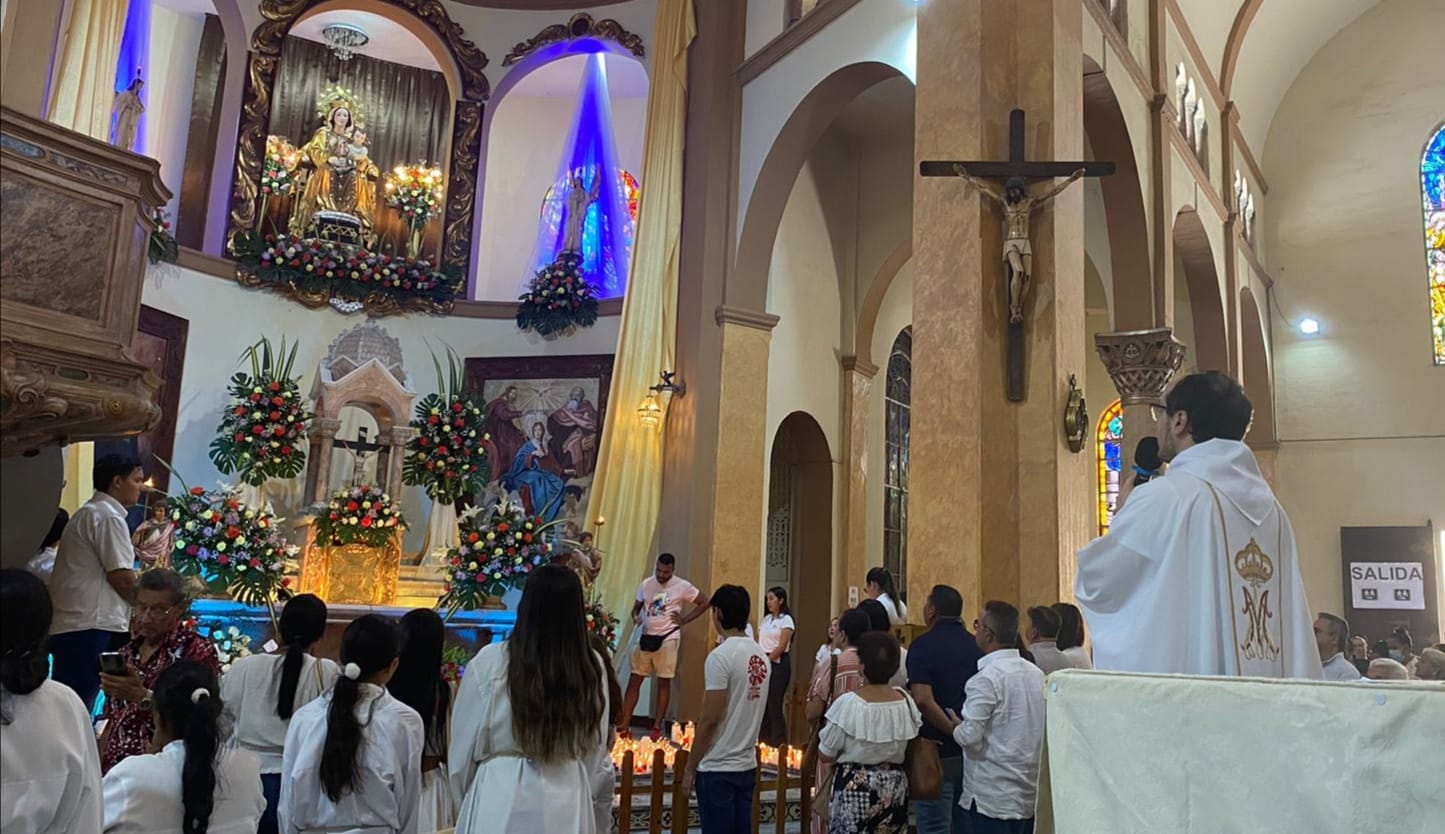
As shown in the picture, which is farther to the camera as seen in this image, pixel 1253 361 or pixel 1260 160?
pixel 1260 160

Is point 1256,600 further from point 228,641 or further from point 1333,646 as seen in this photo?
point 228,641

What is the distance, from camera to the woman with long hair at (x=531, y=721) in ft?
9.36

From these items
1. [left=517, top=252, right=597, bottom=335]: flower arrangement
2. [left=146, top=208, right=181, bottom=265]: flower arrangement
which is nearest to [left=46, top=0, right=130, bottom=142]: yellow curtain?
[left=146, top=208, right=181, bottom=265]: flower arrangement

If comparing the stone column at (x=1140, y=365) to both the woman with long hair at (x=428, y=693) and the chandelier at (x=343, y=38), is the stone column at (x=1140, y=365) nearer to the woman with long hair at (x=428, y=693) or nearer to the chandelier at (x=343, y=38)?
the woman with long hair at (x=428, y=693)

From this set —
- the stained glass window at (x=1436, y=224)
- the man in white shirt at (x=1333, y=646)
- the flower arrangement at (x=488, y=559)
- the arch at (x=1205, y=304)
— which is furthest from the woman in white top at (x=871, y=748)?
the stained glass window at (x=1436, y=224)

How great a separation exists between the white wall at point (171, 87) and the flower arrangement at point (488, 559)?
596cm

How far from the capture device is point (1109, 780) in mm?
1913

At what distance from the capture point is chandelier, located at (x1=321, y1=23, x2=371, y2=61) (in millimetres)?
12883

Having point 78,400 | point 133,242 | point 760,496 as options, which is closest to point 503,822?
point 78,400

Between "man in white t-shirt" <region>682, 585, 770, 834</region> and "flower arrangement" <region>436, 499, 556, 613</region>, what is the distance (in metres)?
3.52

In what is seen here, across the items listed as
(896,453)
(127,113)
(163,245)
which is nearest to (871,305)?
(896,453)

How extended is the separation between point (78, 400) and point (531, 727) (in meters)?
1.35

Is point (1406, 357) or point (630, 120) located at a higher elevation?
point (630, 120)

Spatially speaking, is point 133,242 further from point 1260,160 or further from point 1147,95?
point 1260,160
